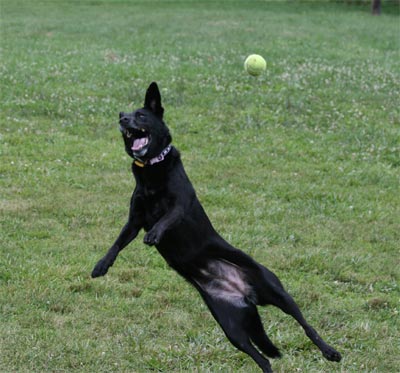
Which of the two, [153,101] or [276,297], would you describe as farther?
[153,101]

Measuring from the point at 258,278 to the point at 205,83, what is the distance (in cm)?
936

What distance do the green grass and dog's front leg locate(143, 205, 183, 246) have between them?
1.09m

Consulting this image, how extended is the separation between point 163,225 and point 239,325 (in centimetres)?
84

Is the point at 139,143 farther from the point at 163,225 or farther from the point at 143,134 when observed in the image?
the point at 163,225

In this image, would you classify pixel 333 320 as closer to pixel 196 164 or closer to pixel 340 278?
pixel 340 278

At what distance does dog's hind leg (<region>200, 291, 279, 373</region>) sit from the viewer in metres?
4.54

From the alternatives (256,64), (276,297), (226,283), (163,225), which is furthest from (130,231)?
(256,64)

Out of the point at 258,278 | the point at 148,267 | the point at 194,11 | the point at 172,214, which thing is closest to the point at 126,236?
the point at 172,214

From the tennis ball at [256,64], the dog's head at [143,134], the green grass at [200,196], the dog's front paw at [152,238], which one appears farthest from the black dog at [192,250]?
the tennis ball at [256,64]

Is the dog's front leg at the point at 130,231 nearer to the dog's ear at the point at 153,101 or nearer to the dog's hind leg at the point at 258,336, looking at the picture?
the dog's ear at the point at 153,101

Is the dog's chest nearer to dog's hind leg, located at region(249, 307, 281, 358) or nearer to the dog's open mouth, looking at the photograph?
the dog's open mouth

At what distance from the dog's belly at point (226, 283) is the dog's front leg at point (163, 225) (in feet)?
1.48

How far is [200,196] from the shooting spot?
8508 mm

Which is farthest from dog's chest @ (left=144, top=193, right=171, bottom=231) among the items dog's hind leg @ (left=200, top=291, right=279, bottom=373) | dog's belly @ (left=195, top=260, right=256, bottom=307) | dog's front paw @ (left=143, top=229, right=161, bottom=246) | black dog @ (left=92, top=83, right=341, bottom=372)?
dog's hind leg @ (left=200, top=291, right=279, bottom=373)
